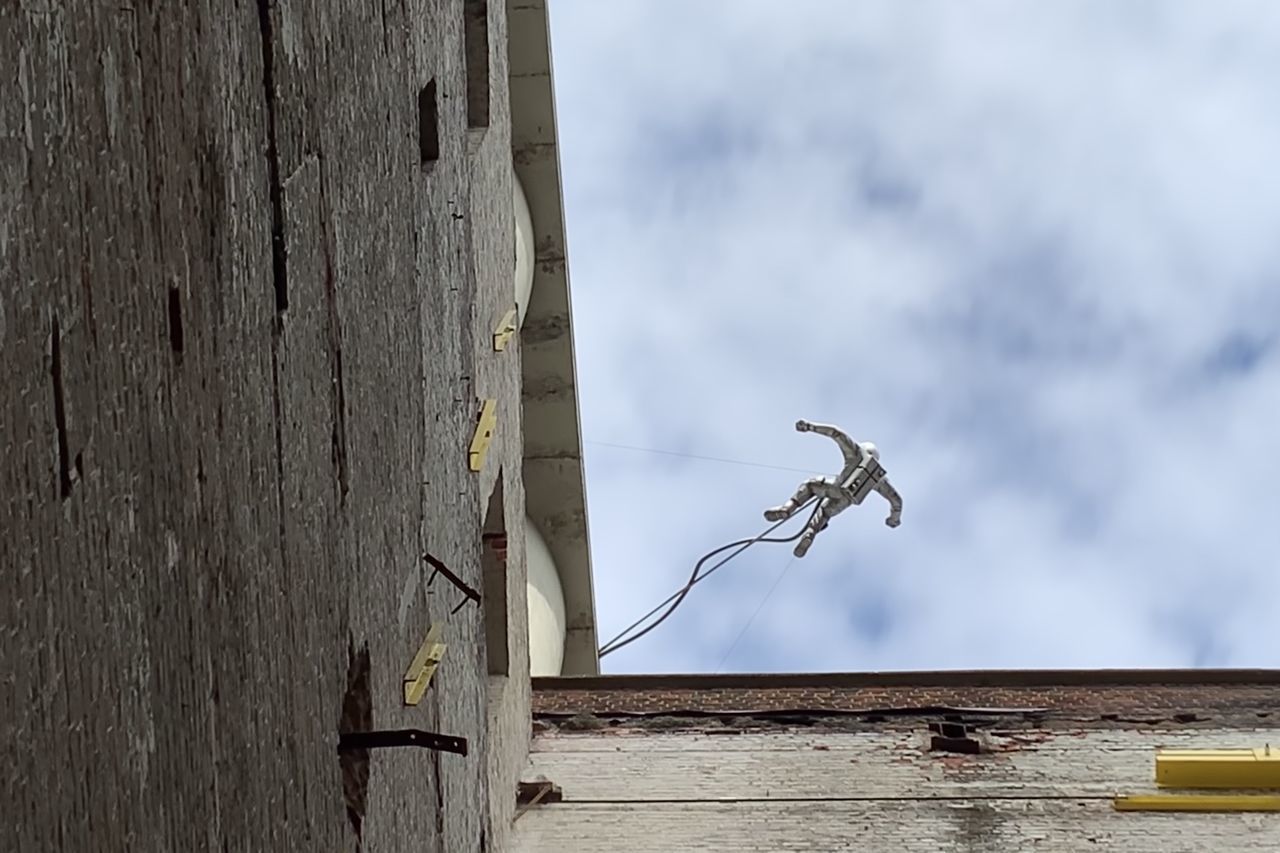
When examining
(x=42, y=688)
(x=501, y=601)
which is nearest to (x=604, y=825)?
(x=501, y=601)

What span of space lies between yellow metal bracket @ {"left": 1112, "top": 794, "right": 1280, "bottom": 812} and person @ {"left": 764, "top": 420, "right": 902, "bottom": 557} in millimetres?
4353

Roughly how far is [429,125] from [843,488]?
630cm

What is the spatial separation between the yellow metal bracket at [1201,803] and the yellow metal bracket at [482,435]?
257cm

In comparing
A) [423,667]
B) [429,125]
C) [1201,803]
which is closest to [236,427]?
[423,667]

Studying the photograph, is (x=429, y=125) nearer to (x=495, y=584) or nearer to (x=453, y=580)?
(x=453, y=580)

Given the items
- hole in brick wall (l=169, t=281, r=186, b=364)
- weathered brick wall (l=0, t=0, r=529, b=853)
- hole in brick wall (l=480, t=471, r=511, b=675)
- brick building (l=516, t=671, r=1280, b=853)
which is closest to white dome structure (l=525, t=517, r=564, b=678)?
brick building (l=516, t=671, r=1280, b=853)

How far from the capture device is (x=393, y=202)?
4.08m

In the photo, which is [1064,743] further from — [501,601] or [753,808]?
[501,601]

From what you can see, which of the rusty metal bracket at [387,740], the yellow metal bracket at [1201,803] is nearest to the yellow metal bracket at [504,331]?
the yellow metal bracket at [1201,803]

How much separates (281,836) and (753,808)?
3628 mm

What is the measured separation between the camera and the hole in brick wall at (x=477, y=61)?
21.2ft

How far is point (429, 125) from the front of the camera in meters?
4.68

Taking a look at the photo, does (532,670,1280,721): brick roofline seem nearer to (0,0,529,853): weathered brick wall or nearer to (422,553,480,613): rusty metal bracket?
(422,553,480,613): rusty metal bracket

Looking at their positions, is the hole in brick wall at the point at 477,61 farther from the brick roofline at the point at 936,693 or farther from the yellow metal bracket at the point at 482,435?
the brick roofline at the point at 936,693
